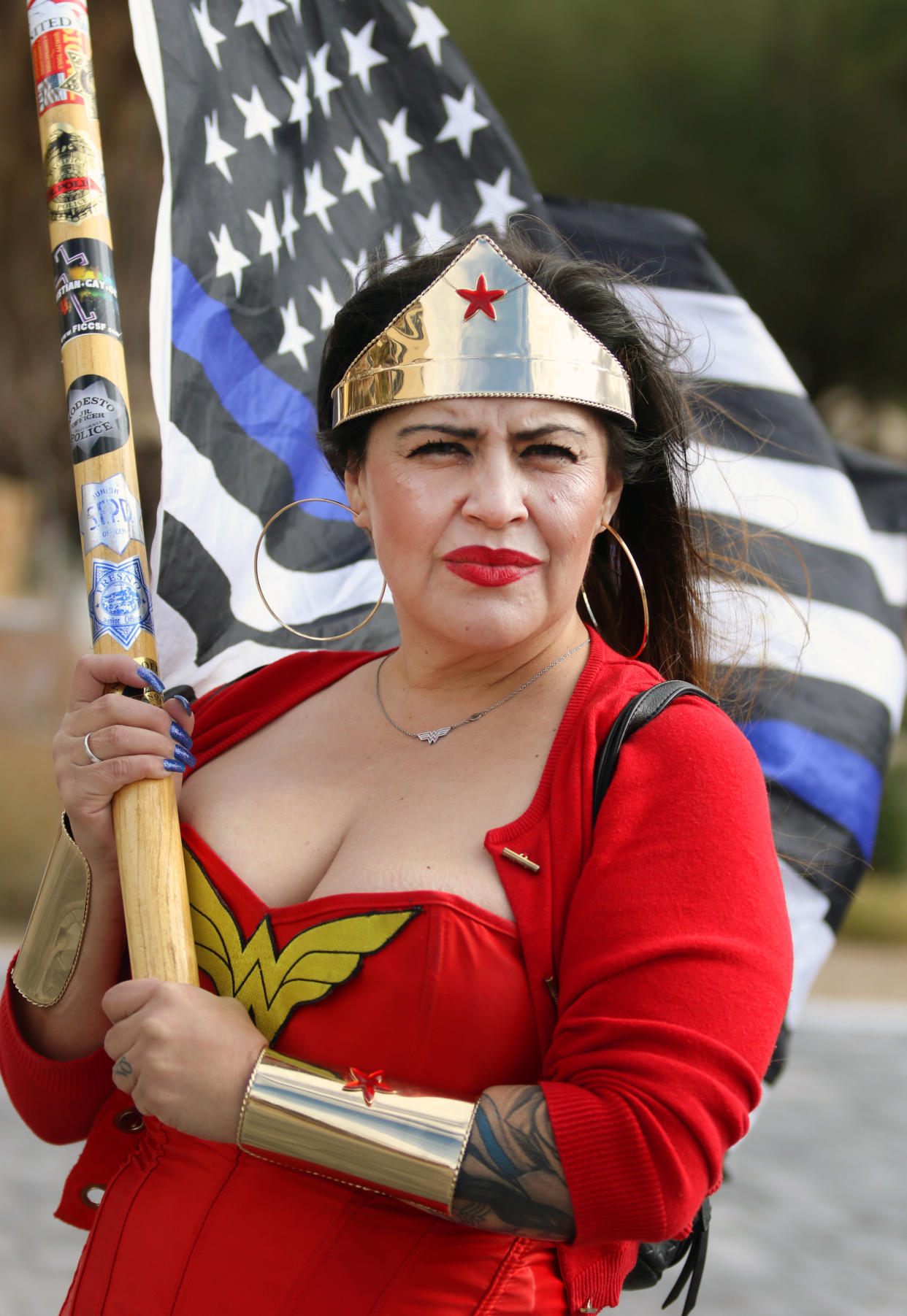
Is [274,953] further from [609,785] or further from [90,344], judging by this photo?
[90,344]

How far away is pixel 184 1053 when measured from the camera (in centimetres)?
142

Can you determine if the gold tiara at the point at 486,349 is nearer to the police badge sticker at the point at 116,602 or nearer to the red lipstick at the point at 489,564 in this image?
the red lipstick at the point at 489,564

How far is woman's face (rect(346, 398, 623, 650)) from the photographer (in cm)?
160

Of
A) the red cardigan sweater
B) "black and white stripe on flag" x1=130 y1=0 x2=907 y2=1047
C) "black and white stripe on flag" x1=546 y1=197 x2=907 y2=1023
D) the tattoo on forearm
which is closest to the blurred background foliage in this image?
"black and white stripe on flag" x1=546 y1=197 x2=907 y2=1023

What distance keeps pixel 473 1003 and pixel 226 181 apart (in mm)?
1740

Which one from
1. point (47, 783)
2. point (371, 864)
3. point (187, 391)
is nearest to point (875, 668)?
point (187, 391)

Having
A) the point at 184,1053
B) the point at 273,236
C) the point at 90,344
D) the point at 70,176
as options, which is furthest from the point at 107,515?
the point at 273,236

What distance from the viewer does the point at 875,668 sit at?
10.5 ft

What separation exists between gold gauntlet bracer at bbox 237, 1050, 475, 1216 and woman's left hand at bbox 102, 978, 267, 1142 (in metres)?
0.03

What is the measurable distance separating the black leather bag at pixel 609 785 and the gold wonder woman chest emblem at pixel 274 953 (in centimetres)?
28

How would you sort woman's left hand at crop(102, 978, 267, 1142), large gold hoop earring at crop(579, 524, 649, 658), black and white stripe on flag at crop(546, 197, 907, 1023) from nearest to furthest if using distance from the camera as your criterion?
woman's left hand at crop(102, 978, 267, 1142) → large gold hoop earring at crop(579, 524, 649, 658) → black and white stripe on flag at crop(546, 197, 907, 1023)

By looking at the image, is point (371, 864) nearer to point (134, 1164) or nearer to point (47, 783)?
point (134, 1164)

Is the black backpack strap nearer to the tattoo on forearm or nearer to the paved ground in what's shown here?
the tattoo on forearm

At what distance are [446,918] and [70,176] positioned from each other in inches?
44.1
